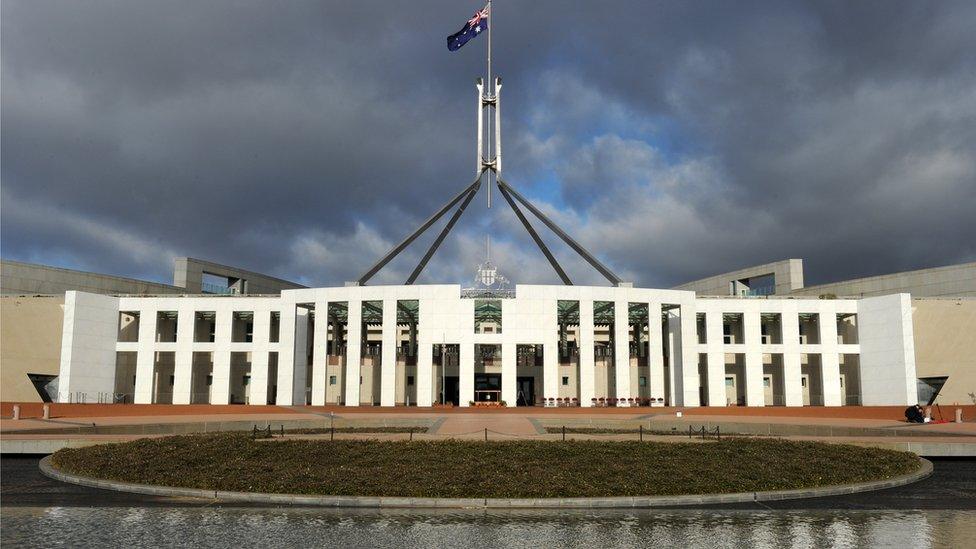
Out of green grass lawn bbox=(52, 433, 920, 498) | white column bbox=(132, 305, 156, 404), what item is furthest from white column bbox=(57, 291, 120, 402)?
green grass lawn bbox=(52, 433, 920, 498)

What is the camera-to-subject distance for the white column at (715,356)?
52.5m

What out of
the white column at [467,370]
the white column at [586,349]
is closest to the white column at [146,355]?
the white column at [467,370]

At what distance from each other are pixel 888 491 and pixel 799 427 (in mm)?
13320

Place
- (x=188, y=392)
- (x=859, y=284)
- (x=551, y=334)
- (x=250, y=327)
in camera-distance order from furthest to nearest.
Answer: (x=859, y=284) < (x=250, y=327) < (x=188, y=392) < (x=551, y=334)

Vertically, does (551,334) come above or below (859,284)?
below

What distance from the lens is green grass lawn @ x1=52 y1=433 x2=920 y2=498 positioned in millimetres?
13680

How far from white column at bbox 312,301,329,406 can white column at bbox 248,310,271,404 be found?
4804 millimetres

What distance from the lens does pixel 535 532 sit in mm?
10578

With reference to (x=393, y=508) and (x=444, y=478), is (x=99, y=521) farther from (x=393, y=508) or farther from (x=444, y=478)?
(x=444, y=478)

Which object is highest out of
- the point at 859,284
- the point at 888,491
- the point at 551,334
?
the point at 859,284

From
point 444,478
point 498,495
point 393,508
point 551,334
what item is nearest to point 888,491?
point 498,495

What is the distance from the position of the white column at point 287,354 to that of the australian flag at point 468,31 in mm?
22388

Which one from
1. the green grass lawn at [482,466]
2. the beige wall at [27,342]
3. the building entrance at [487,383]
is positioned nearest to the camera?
the green grass lawn at [482,466]

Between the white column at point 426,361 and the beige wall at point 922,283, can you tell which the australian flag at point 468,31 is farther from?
the beige wall at point 922,283
